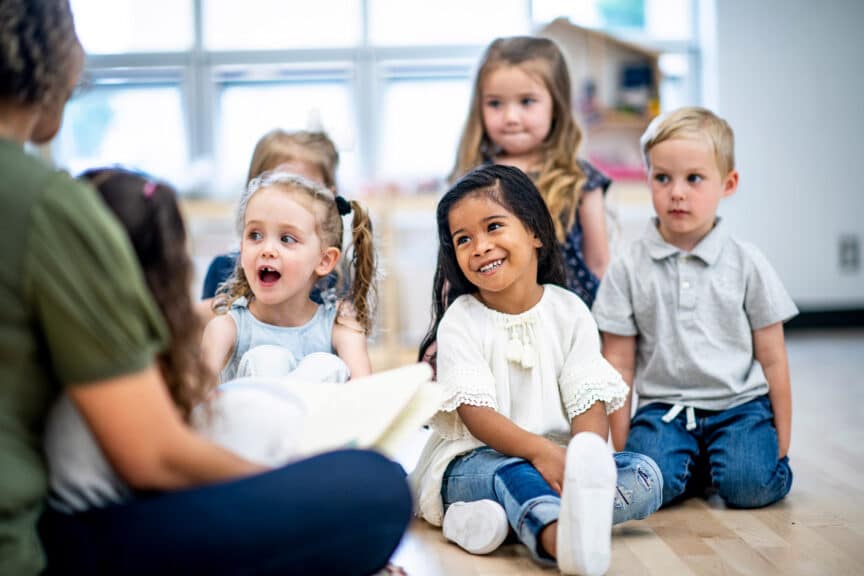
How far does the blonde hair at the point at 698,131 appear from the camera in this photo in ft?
6.77

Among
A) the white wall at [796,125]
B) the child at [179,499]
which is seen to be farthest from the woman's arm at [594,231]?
the white wall at [796,125]

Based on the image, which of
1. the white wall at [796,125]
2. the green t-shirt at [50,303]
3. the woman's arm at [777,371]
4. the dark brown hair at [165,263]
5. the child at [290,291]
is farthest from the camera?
the white wall at [796,125]

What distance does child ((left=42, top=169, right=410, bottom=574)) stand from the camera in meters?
1.04

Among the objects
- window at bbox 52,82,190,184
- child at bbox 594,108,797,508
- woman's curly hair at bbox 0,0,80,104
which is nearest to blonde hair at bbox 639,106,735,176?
child at bbox 594,108,797,508

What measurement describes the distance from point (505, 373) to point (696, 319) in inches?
20.3

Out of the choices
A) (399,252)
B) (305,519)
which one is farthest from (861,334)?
(305,519)

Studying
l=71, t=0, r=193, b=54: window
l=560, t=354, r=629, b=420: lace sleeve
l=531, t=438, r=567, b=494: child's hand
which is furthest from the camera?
l=71, t=0, r=193, b=54: window

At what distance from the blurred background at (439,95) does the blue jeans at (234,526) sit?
341cm

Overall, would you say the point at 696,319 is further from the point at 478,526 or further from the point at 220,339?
the point at 220,339

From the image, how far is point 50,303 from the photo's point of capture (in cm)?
95

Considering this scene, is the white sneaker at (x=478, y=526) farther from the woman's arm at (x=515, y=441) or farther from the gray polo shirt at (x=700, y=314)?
the gray polo shirt at (x=700, y=314)

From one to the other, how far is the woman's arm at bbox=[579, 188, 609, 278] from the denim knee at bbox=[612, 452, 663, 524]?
85 centimetres

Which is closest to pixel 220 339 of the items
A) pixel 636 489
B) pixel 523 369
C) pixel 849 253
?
pixel 523 369

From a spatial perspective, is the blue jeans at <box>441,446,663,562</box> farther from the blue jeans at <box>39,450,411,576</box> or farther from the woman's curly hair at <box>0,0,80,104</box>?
the woman's curly hair at <box>0,0,80,104</box>
